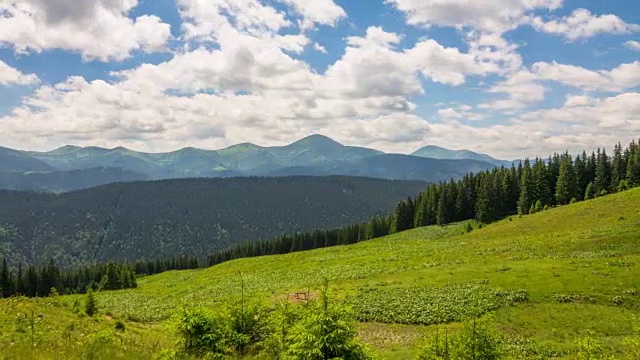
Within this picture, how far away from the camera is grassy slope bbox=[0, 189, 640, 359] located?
31.9 metres

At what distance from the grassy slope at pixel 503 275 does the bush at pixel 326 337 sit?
16.4 feet

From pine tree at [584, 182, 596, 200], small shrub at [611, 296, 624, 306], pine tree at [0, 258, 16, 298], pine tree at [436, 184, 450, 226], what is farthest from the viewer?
pine tree at [436, 184, 450, 226]

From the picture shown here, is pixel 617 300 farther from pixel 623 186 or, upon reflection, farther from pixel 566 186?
pixel 566 186

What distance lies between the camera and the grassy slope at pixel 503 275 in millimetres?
31938

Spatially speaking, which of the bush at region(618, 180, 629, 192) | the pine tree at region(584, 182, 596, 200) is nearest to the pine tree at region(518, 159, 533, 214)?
the pine tree at region(584, 182, 596, 200)

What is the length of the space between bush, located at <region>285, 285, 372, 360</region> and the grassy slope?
16.4 ft

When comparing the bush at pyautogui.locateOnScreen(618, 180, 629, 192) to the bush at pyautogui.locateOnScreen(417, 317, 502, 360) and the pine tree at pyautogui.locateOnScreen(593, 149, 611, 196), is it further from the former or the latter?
the bush at pyautogui.locateOnScreen(417, 317, 502, 360)

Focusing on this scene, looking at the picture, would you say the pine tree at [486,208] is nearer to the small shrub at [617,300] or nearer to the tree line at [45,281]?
the small shrub at [617,300]

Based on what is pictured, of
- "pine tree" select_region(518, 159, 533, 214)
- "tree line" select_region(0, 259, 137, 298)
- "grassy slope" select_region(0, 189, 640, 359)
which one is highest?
"pine tree" select_region(518, 159, 533, 214)

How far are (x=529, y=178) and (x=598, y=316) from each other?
281ft

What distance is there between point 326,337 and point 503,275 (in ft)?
134

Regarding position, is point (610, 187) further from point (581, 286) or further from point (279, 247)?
point (279, 247)

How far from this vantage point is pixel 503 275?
47.3m

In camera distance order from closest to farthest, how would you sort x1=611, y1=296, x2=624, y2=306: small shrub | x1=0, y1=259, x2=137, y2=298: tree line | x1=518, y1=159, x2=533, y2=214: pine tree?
x1=611, y1=296, x2=624, y2=306: small shrub → x1=518, y1=159, x2=533, y2=214: pine tree → x1=0, y1=259, x2=137, y2=298: tree line
